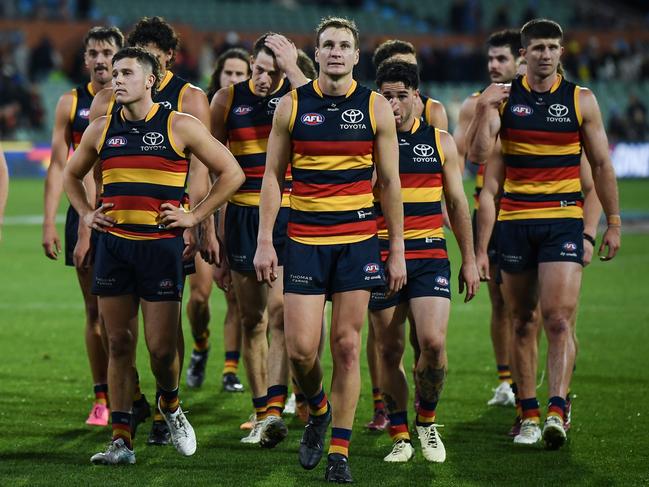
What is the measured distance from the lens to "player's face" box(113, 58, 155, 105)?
682 cm

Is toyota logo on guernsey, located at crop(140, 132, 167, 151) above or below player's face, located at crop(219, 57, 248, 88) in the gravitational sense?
below

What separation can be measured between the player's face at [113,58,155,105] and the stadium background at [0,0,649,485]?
7.01ft

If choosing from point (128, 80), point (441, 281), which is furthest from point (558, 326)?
point (128, 80)

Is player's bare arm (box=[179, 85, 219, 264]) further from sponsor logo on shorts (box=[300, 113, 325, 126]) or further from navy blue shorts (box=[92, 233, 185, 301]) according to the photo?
sponsor logo on shorts (box=[300, 113, 325, 126])

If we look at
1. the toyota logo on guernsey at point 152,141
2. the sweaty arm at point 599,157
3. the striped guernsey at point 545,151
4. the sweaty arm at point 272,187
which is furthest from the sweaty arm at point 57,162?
the sweaty arm at point 599,157

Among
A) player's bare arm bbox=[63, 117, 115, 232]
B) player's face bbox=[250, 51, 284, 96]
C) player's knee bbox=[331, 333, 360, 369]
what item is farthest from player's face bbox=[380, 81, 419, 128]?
player's bare arm bbox=[63, 117, 115, 232]

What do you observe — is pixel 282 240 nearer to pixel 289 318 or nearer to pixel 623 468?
pixel 289 318

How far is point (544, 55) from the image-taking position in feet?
25.7

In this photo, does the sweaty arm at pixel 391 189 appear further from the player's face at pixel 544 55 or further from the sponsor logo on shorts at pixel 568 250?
the player's face at pixel 544 55

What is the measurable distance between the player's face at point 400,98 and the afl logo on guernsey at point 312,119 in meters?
0.75

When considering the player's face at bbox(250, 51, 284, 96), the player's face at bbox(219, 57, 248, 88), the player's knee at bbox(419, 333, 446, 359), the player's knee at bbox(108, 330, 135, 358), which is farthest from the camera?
the player's face at bbox(219, 57, 248, 88)

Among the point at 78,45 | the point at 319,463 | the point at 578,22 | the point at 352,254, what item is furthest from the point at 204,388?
the point at 578,22

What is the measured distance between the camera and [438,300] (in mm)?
Result: 7207

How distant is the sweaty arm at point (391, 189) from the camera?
6641mm
